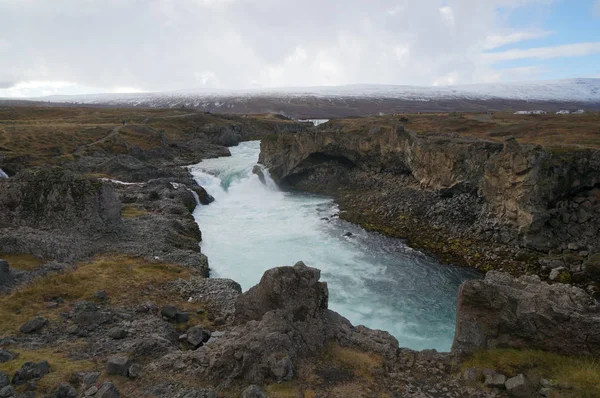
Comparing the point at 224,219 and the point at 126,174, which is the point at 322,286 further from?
the point at 126,174

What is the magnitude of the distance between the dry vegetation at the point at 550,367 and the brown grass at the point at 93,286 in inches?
576

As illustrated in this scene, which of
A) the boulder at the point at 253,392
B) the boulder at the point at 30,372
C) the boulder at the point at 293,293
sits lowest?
the boulder at the point at 253,392

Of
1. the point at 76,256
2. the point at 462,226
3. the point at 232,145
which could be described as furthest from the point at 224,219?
the point at 232,145

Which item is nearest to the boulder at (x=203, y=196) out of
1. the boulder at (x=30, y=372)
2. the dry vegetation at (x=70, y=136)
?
the dry vegetation at (x=70, y=136)

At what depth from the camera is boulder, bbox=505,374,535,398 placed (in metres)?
11.3

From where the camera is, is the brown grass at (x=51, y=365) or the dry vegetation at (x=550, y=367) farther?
the brown grass at (x=51, y=365)

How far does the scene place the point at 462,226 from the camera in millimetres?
36469

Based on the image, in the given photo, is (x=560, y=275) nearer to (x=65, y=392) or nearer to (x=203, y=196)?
(x=65, y=392)

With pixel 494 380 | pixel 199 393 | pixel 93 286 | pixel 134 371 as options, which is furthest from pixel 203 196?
pixel 494 380

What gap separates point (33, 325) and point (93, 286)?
5113 mm

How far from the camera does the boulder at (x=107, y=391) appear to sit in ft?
36.7

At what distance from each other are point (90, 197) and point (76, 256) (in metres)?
5.26

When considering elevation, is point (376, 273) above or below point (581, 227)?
below

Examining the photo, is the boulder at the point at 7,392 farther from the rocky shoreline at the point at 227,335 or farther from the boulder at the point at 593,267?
the boulder at the point at 593,267
